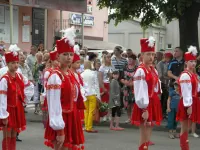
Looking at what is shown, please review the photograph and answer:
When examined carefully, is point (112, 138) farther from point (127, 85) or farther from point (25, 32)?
point (25, 32)

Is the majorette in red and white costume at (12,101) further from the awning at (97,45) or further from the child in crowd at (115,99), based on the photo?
the awning at (97,45)

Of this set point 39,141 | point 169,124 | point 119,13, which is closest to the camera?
point 39,141

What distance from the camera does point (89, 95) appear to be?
11352 mm

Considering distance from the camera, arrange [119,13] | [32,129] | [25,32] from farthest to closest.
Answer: [25,32] → [119,13] → [32,129]

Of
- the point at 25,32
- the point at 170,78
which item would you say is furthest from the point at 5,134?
the point at 25,32

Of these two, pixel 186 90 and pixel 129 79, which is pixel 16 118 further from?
pixel 129 79

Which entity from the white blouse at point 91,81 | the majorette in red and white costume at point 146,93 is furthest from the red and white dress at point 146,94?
the white blouse at point 91,81

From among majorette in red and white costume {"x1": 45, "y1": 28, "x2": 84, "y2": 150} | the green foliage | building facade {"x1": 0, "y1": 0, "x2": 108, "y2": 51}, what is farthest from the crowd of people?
building facade {"x1": 0, "y1": 0, "x2": 108, "y2": 51}

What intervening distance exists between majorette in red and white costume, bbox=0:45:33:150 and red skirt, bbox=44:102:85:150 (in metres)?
1.57

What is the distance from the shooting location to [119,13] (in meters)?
15.0

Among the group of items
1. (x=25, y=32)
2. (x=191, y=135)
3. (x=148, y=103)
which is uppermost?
(x=25, y=32)

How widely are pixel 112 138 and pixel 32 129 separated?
2403mm

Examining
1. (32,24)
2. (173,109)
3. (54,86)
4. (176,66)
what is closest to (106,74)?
(176,66)

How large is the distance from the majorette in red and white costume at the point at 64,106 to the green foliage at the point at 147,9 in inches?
301
